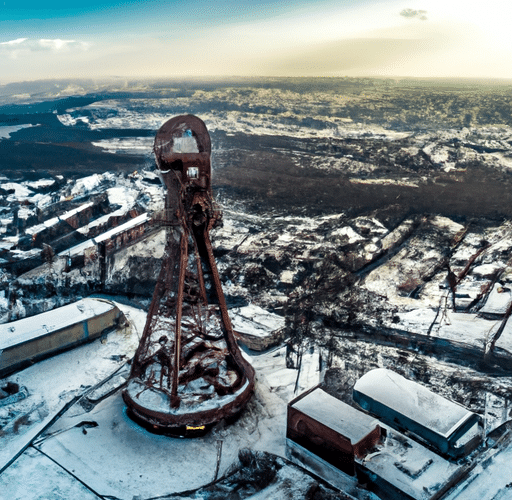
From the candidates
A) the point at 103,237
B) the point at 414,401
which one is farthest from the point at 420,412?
the point at 103,237

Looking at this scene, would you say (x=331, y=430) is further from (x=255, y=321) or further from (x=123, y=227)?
(x=123, y=227)

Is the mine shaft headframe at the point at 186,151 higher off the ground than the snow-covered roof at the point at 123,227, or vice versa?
the mine shaft headframe at the point at 186,151

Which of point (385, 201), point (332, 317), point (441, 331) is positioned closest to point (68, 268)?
point (332, 317)

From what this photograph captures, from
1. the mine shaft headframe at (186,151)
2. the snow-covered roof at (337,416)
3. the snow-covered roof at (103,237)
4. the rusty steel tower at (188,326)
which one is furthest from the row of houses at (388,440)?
the snow-covered roof at (103,237)

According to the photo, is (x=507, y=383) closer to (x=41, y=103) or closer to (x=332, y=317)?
(x=332, y=317)

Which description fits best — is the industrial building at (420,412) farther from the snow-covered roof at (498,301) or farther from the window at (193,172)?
the window at (193,172)

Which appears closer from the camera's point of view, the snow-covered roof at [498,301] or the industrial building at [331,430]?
the industrial building at [331,430]

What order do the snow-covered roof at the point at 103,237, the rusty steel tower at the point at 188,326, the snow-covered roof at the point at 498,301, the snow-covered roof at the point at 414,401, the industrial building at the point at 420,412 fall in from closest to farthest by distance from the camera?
the rusty steel tower at the point at 188,326, the industrial building at the point at 420,412, the snow-covered roof at the point at 414,401, the snow-covered roof at the point at 498,301, the snow-covered roof at the point at 103,237

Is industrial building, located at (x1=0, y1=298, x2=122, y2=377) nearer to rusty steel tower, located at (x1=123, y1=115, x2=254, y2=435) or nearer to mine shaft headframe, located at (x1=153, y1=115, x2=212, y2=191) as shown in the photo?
rusty steel tower, located at (x1=123, y1=115, x2=254, y2=435)

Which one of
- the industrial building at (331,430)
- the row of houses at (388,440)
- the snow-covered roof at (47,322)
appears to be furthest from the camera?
the snow-covered roof at (47,322)
